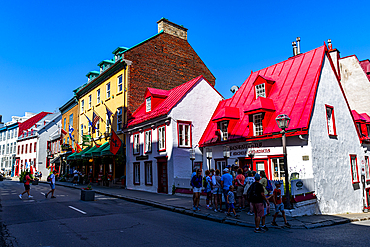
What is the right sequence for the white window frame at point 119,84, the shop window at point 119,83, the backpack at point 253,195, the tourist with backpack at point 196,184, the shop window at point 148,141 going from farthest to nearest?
the shop window at point 119,83 < the white window frame at point 119,84 < the shop window at point 148,141 < the tourist with backpack at point 196,184 < the backpack at point 253,195

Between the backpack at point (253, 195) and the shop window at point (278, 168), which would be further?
the shop window at point (278, 168)

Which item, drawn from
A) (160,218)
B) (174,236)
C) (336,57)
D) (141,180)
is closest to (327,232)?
(174,236)

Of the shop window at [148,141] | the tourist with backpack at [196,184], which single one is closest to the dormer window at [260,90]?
the shop window at [148,141]

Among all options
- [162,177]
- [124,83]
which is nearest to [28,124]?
[124,83]

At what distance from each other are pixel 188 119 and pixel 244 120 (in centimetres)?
433

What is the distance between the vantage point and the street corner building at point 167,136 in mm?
19500

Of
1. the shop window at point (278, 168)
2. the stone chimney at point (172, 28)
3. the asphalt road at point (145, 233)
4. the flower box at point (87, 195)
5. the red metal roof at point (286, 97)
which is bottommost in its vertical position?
the asphalt road at point (145, 233)

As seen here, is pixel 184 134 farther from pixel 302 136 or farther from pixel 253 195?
pixel 253 195

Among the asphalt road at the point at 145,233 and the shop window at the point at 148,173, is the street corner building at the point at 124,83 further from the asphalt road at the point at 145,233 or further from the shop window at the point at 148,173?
the asphalt road at the point at 145,233

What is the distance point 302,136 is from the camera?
14.0 meters

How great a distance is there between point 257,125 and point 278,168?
2.90 m

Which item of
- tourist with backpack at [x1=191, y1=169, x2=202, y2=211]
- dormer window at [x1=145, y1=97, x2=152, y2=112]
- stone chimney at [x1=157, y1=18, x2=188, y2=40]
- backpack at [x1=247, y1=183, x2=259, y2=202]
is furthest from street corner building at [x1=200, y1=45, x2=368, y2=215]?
stone chimney at [x1=157, y1=18, x2=188, y2=40]

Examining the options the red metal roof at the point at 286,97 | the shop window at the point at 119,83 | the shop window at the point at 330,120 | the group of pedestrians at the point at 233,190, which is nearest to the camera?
the group of pedestrians at the point at 233,190

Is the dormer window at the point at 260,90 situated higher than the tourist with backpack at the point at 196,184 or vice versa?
the dormer window at the point at 260,90
